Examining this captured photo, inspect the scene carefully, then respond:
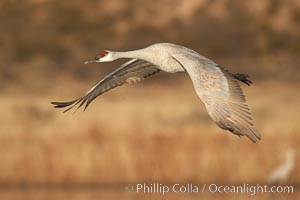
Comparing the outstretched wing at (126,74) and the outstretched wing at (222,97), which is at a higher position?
the outstretched wing at (126,74)

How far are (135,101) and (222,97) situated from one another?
40.5 feet

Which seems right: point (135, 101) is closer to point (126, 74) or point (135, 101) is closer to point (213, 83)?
point (126, 74)

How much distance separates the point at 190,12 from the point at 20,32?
4259 millimetres

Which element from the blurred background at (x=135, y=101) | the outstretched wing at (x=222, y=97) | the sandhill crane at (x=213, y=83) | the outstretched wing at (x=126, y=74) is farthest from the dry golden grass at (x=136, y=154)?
the outstretched wing at (x=222, y=97)

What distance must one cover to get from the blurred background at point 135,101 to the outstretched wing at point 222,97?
149 centimetres

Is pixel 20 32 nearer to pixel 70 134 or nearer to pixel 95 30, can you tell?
pixel 95 30

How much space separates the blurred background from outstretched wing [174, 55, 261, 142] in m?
1.49

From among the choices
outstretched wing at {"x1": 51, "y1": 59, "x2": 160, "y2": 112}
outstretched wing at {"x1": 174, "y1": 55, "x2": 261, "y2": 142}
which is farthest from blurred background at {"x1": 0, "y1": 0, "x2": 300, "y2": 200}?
outstretched wing at {"x1": 174, "y1": 55, "x2": 261, "y2": 142}

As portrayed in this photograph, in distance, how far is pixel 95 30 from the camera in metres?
28.5

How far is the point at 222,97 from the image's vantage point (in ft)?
30.2

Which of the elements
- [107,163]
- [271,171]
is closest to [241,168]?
[271,171]

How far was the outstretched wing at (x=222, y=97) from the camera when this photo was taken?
9023mm

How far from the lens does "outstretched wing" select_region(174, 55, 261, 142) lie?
9.02 metres

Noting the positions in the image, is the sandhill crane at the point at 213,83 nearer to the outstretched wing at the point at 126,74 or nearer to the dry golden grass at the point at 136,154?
the outstretched wing at the point at 126,74
